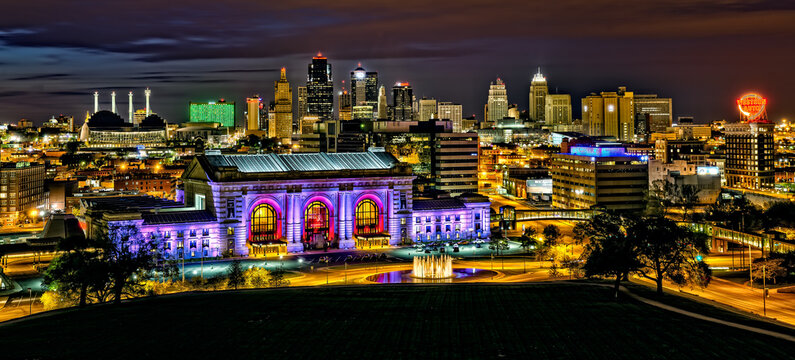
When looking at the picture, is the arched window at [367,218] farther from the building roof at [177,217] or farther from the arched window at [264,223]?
the building roof at [177,217]

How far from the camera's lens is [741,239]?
472 feet

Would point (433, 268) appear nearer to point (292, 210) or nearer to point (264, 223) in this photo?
point (292, 210)

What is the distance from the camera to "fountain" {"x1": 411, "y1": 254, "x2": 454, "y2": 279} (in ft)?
409

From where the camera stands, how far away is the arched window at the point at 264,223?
14975 cm

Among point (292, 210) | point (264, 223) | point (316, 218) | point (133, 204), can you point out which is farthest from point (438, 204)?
point (133, 204)

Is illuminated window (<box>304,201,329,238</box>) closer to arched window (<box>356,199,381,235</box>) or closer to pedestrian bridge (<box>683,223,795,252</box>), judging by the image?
arched window (<box>356,199,381,235</box>)

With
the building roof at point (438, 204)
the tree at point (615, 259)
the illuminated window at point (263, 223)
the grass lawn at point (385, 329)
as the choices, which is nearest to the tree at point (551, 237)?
the building roof at point (438, 204)

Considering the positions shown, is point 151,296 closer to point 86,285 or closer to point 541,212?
point 86,285

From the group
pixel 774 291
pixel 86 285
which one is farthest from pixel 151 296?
pixel 774 291

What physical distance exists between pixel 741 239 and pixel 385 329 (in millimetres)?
92066

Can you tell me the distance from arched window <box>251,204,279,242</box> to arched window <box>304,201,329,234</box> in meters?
6.17

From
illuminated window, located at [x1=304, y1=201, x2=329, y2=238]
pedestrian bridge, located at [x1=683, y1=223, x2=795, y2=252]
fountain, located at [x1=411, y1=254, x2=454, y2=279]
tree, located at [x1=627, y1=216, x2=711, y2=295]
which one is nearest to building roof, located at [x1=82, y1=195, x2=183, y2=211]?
illuminated window, located at [x1=304, y1=201, x2=329, y2=238]

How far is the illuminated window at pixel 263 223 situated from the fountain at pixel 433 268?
3246 cm

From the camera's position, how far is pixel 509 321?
78375mm
